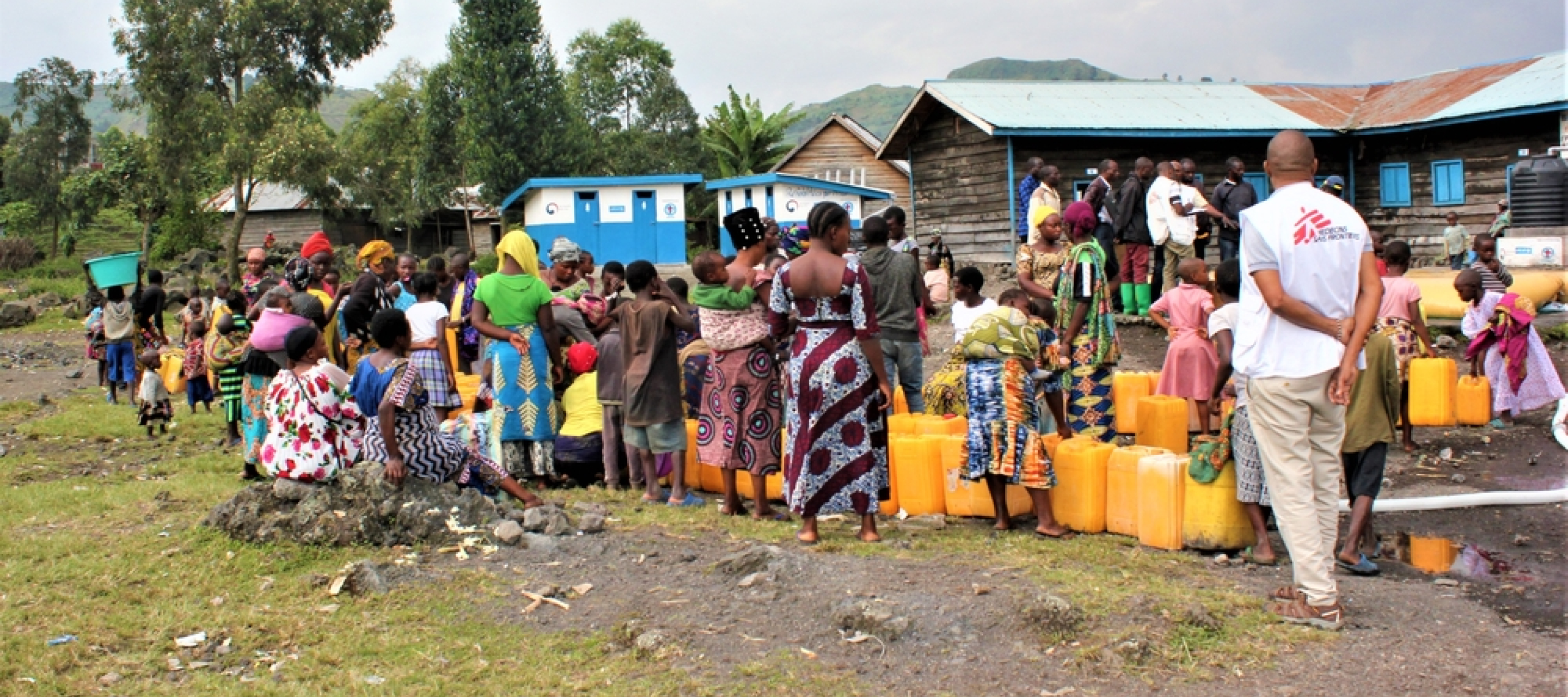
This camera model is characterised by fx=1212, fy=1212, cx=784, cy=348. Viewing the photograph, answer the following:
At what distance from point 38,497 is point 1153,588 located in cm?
725

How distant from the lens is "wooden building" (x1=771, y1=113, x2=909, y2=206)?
41750mm

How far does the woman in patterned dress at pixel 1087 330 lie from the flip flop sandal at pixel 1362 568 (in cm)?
261

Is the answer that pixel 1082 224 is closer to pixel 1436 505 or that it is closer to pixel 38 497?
pixel 1436 505

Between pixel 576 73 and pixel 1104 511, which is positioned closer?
pixel 1104 511

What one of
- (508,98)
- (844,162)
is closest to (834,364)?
(844,162)

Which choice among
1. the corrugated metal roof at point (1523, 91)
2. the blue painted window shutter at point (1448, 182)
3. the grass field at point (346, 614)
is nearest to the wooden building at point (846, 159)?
the blue painted window shutter at point (1448, 182)

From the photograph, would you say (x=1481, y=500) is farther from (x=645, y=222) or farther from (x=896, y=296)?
(x=645, y=222)

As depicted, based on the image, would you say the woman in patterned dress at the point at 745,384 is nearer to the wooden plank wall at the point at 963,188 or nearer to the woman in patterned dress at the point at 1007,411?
the woman in patterned dress at the point at 1007,411

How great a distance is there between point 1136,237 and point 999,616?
9.76 meters

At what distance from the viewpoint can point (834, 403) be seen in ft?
20.8

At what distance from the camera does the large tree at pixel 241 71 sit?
38.6 meters

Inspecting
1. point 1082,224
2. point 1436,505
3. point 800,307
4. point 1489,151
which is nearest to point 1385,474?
point 1436,505

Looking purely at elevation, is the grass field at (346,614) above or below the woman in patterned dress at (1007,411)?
below

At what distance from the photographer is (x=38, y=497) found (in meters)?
8.19
